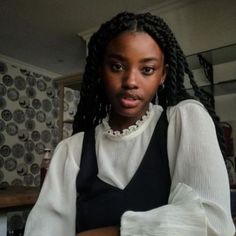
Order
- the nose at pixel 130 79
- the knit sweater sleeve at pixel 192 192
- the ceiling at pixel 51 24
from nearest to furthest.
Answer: the knit sweater sleeve at pixel 192 192 → the nose at pixel 130 79 → the ceiling at pixel 51 24

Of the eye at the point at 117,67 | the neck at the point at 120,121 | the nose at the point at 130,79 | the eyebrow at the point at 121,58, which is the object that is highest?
the eyebrow at the point at 121,58

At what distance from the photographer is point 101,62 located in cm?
62

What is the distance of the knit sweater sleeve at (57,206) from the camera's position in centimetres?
55

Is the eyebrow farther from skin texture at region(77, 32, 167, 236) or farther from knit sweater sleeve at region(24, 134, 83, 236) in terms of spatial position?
knit sweater sleeve at region(24, 134, 83, 236)

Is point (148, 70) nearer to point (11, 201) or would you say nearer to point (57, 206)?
point (57, 206)

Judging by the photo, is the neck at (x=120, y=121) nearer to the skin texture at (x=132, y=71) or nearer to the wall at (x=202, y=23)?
the skin texture at (x=132, y=71)

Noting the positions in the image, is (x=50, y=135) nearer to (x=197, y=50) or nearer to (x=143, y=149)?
(x=197, y=50)

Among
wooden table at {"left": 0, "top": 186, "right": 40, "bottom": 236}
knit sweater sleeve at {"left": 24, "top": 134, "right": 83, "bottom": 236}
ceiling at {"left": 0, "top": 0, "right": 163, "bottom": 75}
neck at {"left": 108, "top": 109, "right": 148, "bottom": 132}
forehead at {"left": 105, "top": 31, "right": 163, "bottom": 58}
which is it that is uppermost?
ceiling at {"left": 0, "top": 0, "right": 163, "bottom": 75}

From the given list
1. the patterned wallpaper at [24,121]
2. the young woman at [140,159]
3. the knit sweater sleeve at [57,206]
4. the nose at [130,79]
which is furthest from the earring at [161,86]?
the patterned wallpaper at [24,121]

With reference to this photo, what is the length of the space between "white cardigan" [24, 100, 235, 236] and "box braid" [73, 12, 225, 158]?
0.06 metres

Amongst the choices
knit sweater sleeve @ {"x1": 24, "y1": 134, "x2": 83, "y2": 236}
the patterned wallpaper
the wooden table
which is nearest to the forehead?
knit sweater sleeve @ {"x1": 24, "y1": 134, "x2": 83, "y2": 236}

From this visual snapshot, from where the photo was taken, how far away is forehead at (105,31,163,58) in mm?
530

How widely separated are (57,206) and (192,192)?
0.26 meters

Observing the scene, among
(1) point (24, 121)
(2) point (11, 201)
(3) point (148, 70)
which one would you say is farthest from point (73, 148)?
(1) point (24, 121)
